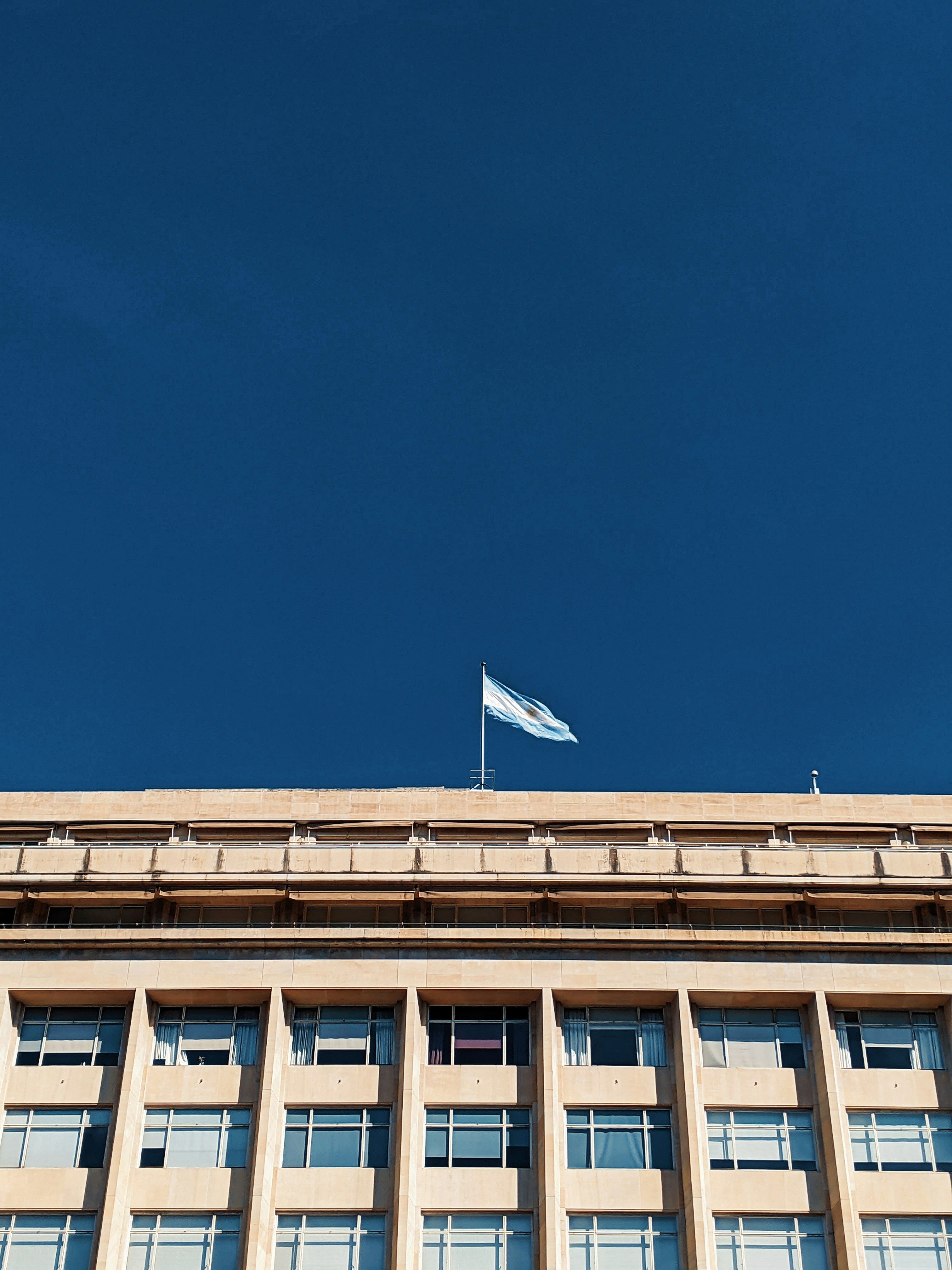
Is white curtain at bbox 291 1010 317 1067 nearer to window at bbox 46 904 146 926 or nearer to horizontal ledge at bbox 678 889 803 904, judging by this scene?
window at bbox 46 904 146 926

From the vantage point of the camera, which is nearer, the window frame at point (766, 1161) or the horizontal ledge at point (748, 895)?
the window frame at point (766, 1161)

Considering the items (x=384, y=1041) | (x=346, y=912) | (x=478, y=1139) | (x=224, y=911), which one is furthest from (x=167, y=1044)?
(x=478, y=1139)

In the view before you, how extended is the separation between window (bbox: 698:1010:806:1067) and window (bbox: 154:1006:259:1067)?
46.7 ft

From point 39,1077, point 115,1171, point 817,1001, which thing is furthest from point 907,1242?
point 39,1077

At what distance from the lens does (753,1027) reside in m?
48.4

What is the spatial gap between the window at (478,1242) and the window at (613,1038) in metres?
5.21

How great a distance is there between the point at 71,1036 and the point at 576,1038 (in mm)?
15964

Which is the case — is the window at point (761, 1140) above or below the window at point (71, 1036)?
below

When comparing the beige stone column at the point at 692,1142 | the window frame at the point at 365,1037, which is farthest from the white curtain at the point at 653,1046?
the window frame at the point at 365,1037

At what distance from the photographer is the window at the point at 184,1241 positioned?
146 ft

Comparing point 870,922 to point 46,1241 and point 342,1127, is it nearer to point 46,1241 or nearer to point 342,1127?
point 342,1127

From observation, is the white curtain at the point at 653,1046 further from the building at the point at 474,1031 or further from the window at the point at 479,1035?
the window at the point at 479,1035

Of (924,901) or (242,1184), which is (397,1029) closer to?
(242,1184)

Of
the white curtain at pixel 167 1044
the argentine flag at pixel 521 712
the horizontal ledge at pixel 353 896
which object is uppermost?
the argentine flag at pixel 521 712
